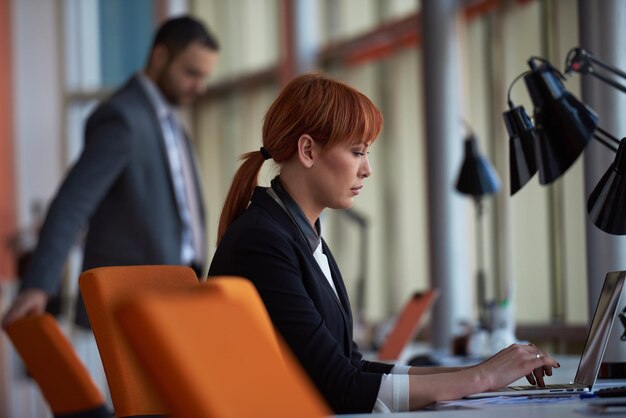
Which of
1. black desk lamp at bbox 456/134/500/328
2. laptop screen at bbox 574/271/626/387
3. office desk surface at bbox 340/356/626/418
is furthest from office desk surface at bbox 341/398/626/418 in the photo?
A: black desk lamp at bbox 456/134/500/328

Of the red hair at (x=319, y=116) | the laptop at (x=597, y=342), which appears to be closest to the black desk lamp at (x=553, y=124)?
the laptop at (x=597, y=342)

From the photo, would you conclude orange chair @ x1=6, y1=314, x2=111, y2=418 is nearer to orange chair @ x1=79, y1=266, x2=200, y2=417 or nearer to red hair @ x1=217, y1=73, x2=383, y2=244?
orange chair @ x1=79, y1=266, x2=200, y2=417

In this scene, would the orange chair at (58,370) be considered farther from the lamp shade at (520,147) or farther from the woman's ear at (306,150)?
the lamp shade at (520,147)

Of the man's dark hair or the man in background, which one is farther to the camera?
the man's dark hair

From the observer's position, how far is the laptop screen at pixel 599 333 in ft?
6.41

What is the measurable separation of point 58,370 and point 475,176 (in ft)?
5.90

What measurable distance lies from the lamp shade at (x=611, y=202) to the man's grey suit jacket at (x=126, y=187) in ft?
6.04

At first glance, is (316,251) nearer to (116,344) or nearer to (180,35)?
(116,344)

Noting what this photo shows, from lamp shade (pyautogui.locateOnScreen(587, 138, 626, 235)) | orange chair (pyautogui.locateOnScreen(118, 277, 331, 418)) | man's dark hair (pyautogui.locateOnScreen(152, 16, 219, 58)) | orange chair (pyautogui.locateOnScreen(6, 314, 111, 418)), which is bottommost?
orange chair (pyautogui.locateOnScreen(6, 314, 111, 418))

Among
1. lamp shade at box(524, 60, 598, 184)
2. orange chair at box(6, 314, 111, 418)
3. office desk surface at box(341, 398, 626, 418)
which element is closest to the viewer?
office desk surface at box(341, 398, 626, 418)

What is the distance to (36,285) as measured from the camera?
122 inches

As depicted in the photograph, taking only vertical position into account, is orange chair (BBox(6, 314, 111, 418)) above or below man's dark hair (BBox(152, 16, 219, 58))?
below

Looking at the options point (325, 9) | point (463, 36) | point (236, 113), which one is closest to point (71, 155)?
point (236, 113)

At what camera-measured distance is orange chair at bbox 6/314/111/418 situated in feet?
7.91
